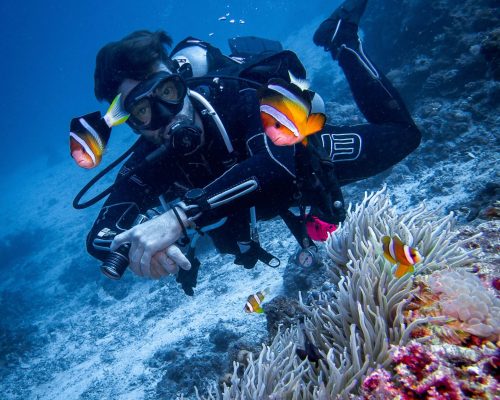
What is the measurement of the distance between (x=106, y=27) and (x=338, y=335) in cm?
9360

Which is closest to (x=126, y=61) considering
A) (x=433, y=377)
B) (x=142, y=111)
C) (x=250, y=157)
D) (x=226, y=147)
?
(x=142, y=111)

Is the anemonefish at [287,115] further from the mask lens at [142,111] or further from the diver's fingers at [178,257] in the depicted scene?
the mask lens at [142,111]

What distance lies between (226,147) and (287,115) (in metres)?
1.41

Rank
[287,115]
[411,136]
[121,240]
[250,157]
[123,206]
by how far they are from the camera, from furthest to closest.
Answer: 1. [411,136]
2. [123,206]
3. [250,157]
4. [121,240]
5. [287,115]

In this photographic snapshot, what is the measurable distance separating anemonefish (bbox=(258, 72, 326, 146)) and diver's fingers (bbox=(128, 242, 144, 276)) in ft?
3.78

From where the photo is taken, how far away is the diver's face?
317cm

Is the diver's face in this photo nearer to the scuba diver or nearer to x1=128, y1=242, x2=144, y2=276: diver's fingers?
the scuba diver

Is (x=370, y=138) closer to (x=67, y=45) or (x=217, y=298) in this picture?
(x=217, y=298)

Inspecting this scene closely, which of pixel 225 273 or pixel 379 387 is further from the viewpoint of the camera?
pixel 225 273

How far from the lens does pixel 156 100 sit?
10.2 ft

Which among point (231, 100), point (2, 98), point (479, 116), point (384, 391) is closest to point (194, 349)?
point (231, 100)

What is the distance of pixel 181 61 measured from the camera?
13.2 ft

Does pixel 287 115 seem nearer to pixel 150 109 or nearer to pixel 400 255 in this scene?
pixel 400 255

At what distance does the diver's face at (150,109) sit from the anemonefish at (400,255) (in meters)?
2.26
